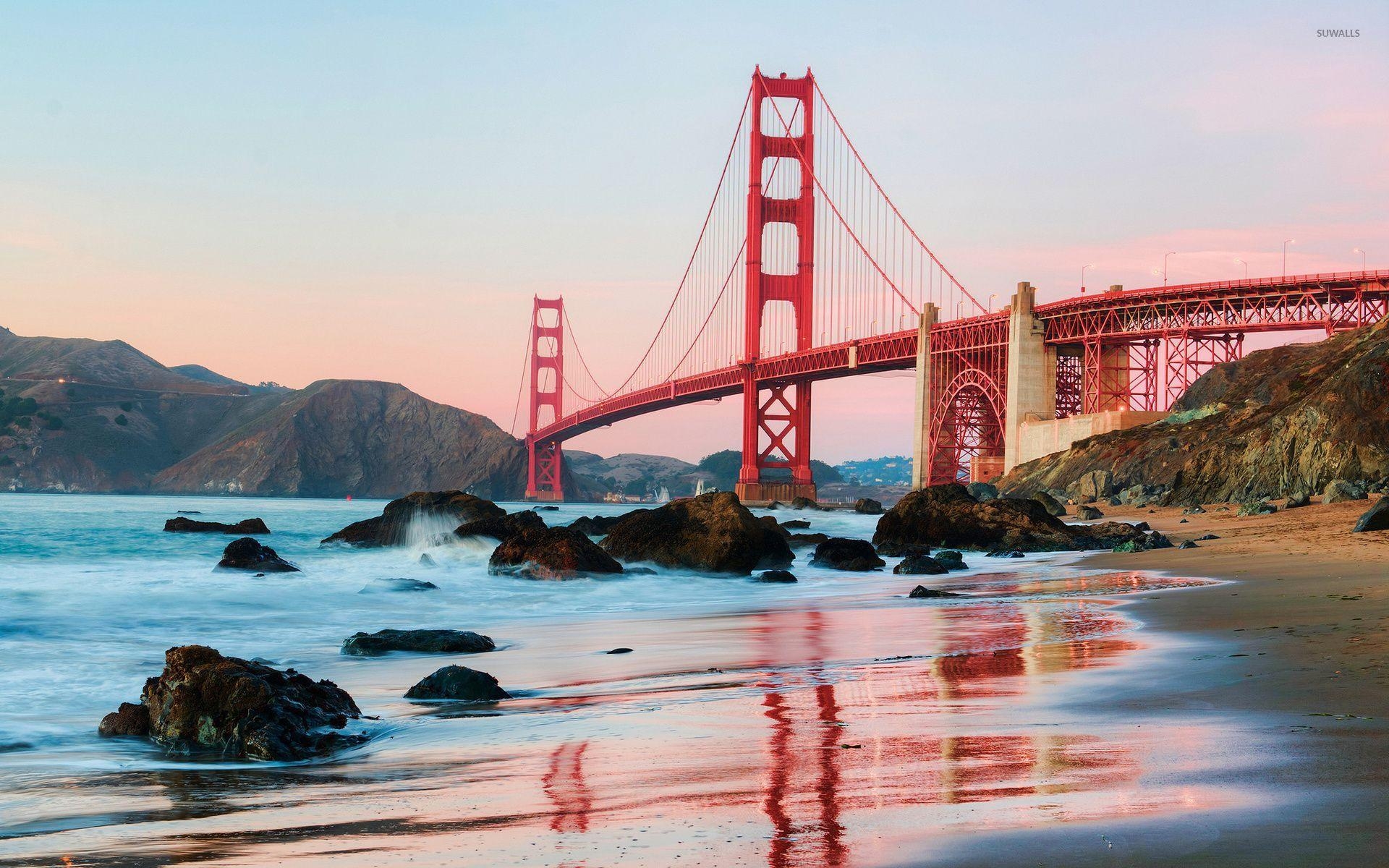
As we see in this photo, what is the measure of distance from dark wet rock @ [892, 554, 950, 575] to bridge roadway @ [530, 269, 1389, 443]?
35.1 metres

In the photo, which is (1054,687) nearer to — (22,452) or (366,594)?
(366,594)

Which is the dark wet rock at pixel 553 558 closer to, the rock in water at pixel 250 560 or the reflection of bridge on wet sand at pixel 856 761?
the rock in water at pixel 250 560

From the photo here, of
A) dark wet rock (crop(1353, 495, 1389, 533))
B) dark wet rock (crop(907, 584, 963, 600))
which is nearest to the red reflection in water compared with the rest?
dark wet rock (crop(907, 584, 963, 600))

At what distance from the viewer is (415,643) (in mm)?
9312

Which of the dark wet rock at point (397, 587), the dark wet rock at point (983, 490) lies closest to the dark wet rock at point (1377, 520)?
the dark wet rock at point (397, 587)

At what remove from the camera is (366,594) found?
15.3 meters

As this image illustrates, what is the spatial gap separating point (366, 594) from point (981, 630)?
896 cm

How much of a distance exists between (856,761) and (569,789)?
3.22ft

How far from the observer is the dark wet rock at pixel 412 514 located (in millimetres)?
24594

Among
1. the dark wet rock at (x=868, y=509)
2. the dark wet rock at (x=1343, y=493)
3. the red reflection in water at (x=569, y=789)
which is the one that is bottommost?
the red reflection in water at (x=569, y=789)

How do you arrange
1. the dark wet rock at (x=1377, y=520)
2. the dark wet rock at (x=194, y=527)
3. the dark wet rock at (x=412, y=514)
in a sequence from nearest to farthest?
the dark wet rock at (x=1377, y=520), the dark wet rock at (x=412, y=514), the dark wet rock at (x=194, y=527)

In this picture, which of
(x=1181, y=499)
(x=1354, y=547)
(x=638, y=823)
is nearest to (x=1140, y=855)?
(x=638, y=823)

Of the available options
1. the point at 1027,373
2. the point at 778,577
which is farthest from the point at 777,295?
the point at 778,577

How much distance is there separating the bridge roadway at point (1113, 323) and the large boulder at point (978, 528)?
92.4 ft
